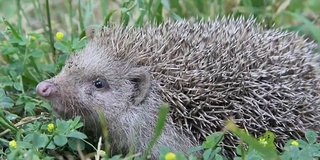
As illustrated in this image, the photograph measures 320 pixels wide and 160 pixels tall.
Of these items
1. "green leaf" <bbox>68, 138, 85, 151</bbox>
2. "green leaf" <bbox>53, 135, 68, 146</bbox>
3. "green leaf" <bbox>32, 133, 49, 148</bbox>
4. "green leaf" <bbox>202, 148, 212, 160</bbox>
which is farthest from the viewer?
"green leaf" <bbox>68, 138, 85, 151</bbox>

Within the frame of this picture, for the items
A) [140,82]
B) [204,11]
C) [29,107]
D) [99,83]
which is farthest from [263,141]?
[204,11]

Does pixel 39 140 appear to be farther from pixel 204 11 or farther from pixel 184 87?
pixel 204 11

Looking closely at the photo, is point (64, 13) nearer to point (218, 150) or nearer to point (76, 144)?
point (76, 144)

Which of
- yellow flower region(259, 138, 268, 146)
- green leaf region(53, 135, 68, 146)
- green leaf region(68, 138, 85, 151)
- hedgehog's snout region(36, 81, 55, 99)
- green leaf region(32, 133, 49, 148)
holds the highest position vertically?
hedgehog's snout region(36, 81, 55, 99)

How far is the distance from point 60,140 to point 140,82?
0.65 meters

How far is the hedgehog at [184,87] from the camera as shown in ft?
14.5

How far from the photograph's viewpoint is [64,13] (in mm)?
7227

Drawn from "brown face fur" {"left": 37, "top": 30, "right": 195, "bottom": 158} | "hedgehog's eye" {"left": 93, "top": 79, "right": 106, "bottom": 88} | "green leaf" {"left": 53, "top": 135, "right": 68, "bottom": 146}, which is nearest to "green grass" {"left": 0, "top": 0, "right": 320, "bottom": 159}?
"green leaf" {"left": 53, "top": 135, "right": 68, "bottom": 146}

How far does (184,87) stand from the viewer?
4449 mm

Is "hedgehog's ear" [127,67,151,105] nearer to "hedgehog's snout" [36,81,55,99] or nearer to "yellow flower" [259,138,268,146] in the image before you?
"hedgehog's snout" [36,81,55,99]

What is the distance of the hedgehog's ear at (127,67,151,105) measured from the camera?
14.8 feet

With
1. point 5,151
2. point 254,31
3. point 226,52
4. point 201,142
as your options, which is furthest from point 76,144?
point 254,31

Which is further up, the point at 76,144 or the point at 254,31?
the point at 254,31

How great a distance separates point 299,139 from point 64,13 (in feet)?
11.4
